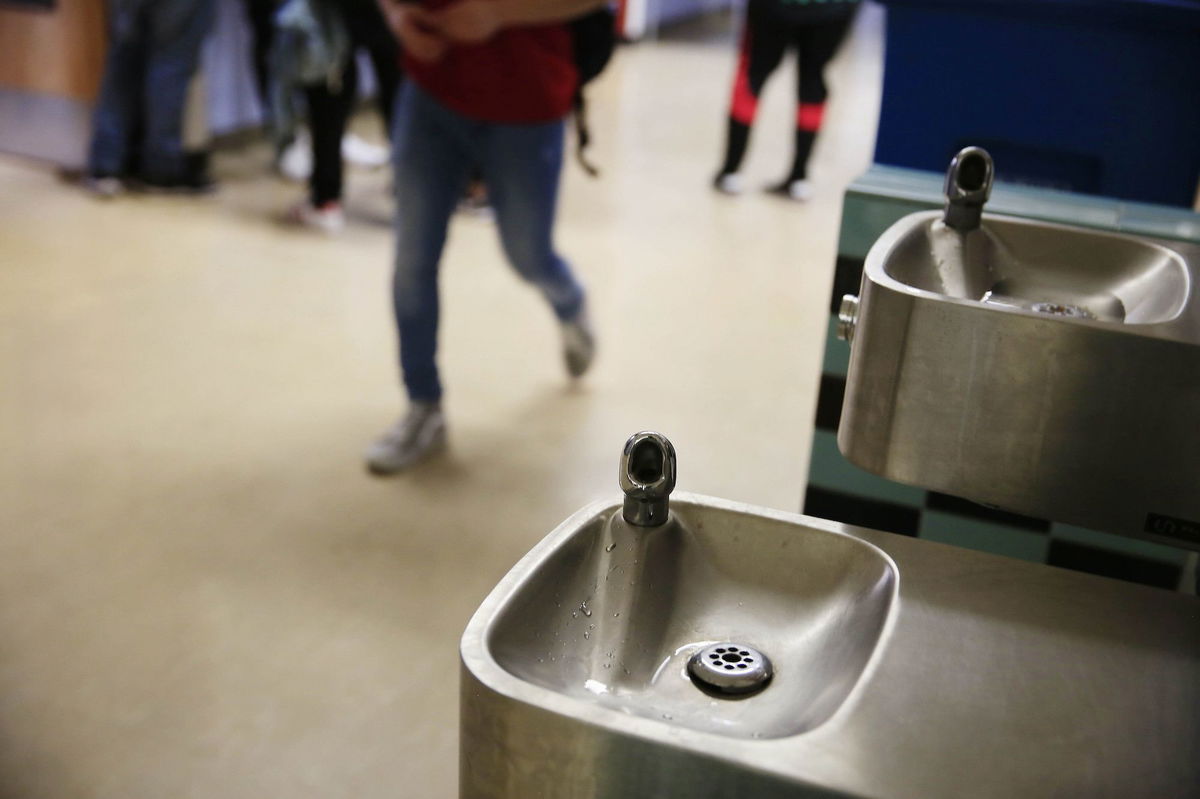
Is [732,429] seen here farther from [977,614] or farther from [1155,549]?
[977,614]

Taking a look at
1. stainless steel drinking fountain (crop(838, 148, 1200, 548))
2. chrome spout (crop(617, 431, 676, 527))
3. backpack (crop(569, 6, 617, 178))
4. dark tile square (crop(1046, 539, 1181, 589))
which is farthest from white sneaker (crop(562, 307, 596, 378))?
chrome spout (crop(617, 431, 676, 527))

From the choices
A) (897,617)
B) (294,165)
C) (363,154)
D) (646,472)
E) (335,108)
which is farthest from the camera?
(363,154)

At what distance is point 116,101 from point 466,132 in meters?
2.43

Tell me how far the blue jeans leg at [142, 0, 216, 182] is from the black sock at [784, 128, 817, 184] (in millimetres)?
2157

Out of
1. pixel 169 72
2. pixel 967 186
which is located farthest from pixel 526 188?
pixel 169 72

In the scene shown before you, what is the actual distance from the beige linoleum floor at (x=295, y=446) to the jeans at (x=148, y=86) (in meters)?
0.21

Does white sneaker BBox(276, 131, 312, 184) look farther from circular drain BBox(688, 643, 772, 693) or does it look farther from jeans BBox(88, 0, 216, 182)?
circular drain BBox(688, 643, 772, 693)

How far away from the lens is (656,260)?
12.8ft

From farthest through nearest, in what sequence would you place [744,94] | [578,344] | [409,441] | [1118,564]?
[744,94]
[578,344]
[409,441]
[1118,564]

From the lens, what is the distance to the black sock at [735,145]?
4656mm

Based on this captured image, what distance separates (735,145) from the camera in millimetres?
4699

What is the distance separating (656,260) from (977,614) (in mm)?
3117

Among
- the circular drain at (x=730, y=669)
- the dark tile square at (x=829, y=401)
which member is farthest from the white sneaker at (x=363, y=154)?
the circular drain at (x=730, y=669)

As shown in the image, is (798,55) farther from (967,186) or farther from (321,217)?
(967,186)
